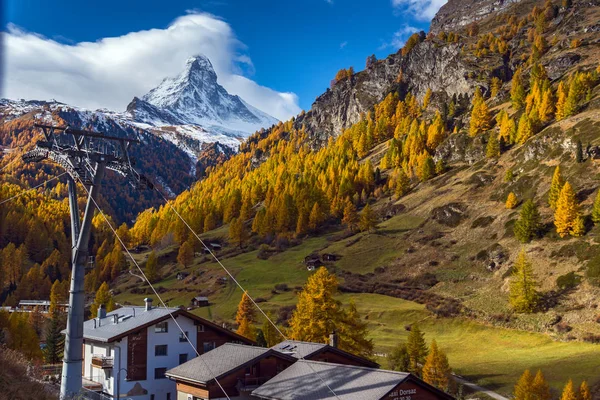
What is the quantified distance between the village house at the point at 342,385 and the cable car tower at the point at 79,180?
13.3 metres

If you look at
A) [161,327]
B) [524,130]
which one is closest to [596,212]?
[524,130]

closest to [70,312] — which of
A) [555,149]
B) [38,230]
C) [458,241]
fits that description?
[458,241]

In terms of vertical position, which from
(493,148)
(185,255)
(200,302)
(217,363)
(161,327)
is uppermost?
(493,148)

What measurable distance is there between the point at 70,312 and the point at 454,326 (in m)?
71.8

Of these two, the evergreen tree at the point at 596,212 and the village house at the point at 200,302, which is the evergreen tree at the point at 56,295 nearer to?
the village house at the point at 200,302

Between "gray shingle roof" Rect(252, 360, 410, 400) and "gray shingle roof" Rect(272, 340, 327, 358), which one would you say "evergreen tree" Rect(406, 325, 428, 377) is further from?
"gray shingle roof" Rect(252, 360, 410, 400)

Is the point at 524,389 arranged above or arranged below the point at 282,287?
below

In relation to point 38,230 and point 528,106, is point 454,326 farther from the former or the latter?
point 38,230

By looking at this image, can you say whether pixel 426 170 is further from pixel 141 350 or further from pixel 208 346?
pixel 141 350

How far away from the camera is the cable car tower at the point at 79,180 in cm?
2194

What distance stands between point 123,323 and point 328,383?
966 inches

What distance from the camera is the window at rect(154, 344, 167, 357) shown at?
47594 mm

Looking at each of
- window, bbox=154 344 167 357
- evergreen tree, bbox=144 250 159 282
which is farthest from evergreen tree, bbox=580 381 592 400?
evergreen tree, bbox=144 250 159 282

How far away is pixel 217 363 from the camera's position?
40.0m
